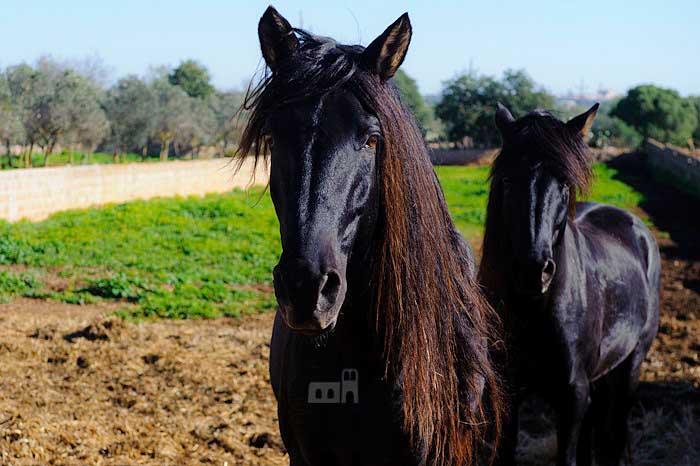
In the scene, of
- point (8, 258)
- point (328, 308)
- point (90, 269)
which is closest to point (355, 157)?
point (328, 308)

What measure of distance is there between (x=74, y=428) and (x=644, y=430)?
4.20 meters

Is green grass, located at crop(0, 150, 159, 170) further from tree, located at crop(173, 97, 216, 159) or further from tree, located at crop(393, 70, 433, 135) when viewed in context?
tree, located at crop(393, 70, 433, 135)

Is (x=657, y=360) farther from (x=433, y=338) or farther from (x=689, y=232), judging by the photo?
(x=689, y=232)

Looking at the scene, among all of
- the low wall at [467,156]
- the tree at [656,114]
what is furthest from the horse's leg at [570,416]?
the tree at [656,114]

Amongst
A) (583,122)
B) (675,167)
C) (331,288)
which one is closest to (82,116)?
(675,167)

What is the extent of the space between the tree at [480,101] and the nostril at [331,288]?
4289 cm

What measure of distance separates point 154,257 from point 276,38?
965 cm

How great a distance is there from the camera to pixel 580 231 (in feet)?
13.9

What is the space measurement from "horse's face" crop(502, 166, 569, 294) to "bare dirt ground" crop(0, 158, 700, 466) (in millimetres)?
1997

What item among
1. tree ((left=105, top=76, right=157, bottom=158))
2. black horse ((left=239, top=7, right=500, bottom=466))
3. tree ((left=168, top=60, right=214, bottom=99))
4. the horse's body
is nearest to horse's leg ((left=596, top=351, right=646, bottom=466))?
black horse ((left=239, top=7, right=500, bottom=466))

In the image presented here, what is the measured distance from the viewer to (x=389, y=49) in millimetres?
1939

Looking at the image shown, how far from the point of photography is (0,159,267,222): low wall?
14.7 meters

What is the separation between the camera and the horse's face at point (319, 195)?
1.59 metres

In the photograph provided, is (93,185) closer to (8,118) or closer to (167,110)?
(8,118)
